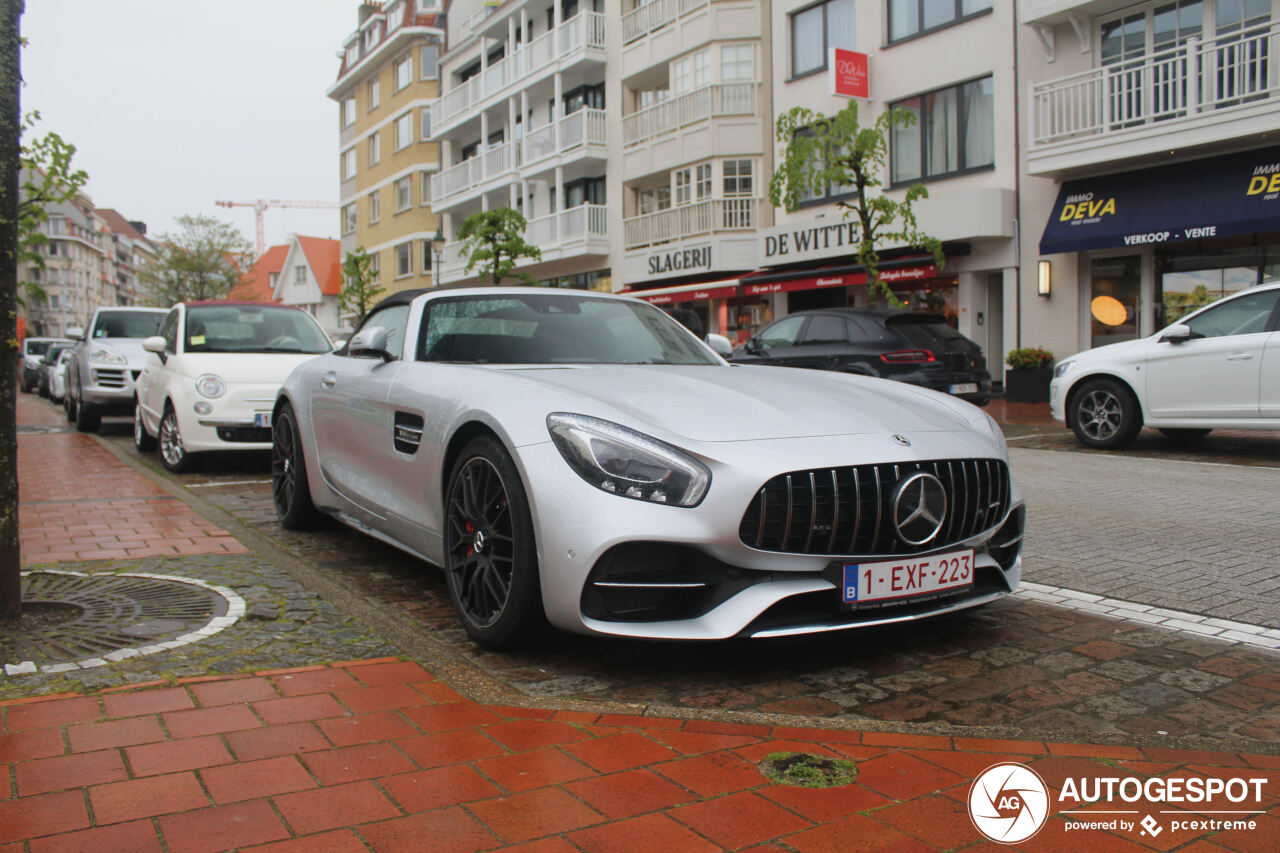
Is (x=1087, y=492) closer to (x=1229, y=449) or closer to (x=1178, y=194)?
(x=1229, y=449)

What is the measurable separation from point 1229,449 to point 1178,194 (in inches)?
292

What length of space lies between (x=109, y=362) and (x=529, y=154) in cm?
2177

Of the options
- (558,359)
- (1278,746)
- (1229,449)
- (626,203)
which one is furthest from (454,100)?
(1278,746)

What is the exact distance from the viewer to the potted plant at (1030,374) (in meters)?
18.1

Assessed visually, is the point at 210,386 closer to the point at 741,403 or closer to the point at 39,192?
the point at 39,192

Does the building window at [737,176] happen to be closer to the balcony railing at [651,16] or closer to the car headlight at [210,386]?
the balcony railing at [651,16]

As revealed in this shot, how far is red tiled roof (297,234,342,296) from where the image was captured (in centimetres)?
6738

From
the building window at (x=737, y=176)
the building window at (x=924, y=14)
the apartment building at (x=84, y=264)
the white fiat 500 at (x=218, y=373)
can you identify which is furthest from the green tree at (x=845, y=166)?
the apartment building at (x=84, y=264)

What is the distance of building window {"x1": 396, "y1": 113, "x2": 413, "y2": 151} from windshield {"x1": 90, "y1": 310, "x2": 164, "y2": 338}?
30.6m

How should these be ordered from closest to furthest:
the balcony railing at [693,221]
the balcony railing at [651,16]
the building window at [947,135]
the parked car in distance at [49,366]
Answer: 1. the building window at [947,135]
2. the parked car in distance at [49,366]
3. the balcony railing at [693,221]
4. the balcony railing at [651,16]

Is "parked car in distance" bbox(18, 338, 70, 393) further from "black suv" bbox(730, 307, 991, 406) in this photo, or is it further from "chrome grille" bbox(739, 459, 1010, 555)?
"chrome grille" bbox(739, 459, 1010, 555)

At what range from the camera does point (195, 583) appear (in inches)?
186

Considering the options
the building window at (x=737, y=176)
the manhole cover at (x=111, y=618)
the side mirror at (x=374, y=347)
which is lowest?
the manhole cover at (x=111, y=618)

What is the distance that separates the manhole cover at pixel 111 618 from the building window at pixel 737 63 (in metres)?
24.1
